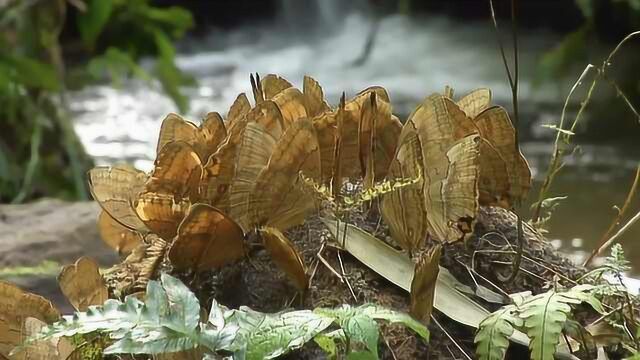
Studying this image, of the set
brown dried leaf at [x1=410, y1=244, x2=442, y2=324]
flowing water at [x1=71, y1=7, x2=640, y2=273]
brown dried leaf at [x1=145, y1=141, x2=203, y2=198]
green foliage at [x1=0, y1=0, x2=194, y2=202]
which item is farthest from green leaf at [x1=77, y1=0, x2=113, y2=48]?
brown dried leaf at [x1=410, y1=244, x2=442, y2=324]

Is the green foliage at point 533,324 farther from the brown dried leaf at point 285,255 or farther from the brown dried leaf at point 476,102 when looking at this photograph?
the brown dried leaf at point 476,102

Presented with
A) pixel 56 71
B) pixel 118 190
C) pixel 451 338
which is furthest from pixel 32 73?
pixel 451 338

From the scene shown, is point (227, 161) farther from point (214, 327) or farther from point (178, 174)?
point (214, 327)

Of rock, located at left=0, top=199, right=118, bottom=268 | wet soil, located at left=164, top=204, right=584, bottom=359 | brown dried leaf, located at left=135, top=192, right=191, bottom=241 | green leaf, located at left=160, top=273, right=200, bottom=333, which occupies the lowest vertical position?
rock, located at left=0, top=199, right=118, bottom=268

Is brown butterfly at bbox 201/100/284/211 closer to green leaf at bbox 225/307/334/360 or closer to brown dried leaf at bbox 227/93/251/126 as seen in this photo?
brown dried leaf at bbox 227/93/251/126

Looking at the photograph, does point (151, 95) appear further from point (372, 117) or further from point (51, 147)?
point (372, 117)

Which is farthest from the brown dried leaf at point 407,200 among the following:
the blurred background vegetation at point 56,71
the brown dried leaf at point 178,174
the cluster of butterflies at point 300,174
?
the blurred background vegetation at point 56,71
